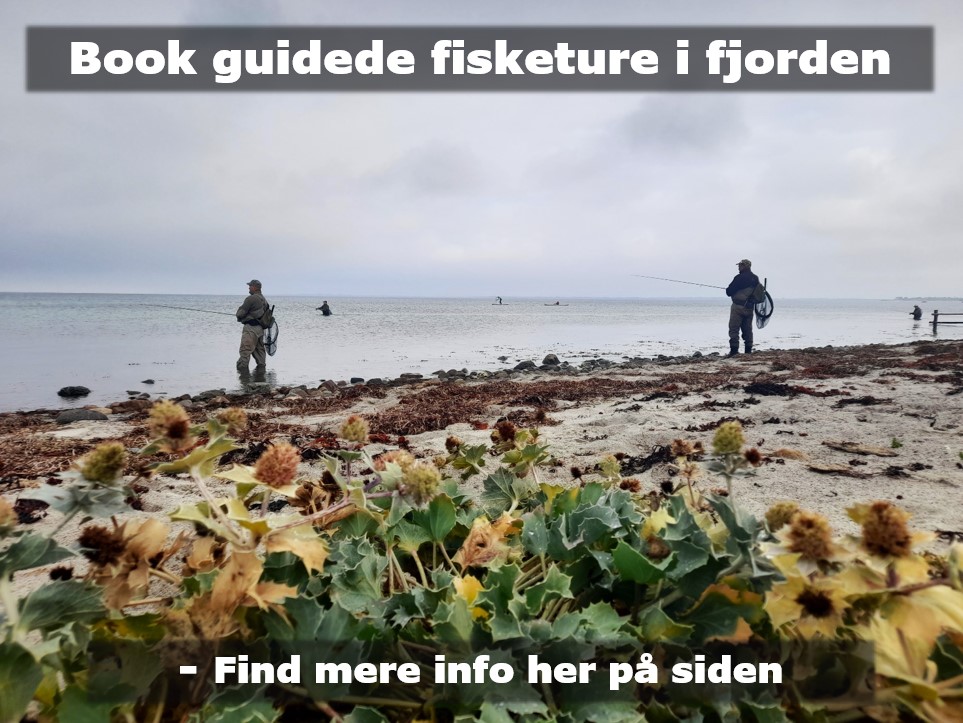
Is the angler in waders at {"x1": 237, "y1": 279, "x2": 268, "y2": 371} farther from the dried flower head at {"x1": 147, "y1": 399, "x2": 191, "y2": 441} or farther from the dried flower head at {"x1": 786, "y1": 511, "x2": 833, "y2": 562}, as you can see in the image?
the dried flower head at {"x1": 786, "y1": 511, "x2": 833, "y2": 562}

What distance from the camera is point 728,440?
988 mm

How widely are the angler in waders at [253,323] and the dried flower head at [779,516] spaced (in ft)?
47.5

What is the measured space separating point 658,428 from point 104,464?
16.0ft

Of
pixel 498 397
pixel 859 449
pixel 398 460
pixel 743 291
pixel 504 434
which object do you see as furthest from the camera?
pixel 743 291

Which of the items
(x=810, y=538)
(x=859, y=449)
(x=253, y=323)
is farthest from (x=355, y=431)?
(x=253, y=323)

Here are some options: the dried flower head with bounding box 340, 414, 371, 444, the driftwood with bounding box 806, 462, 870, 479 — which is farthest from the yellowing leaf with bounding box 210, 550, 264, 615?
the driftwood with bounding box 806, 462, 870, 479

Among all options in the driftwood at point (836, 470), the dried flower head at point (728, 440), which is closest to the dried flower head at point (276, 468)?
the dried flower head at point (728, 440)

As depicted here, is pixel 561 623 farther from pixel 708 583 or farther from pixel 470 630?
pixel 708 583

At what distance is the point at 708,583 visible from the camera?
0.87m

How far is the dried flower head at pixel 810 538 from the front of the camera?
2.32 feet

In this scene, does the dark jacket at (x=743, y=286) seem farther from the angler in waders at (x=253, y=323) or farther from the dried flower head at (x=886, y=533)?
the dried flower head at (x=886, y=533)

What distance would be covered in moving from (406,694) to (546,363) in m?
16.7

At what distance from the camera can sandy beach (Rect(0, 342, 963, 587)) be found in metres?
2.91

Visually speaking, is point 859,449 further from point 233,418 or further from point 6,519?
point 6,519
